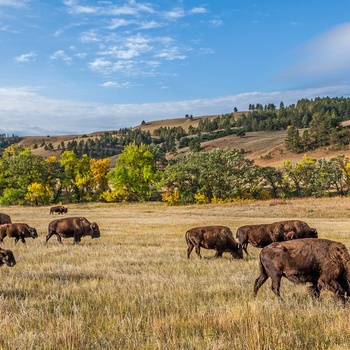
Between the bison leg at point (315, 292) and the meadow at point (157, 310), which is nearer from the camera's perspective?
the meadow at point (157, 310)

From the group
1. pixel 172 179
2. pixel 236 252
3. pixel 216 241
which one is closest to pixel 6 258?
pixel 216 241

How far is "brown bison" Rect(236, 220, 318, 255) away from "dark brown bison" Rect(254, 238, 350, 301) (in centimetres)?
746

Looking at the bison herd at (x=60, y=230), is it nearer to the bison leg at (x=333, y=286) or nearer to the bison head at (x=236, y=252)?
the bison head at (x=236, y=252)

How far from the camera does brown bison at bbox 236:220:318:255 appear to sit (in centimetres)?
1493

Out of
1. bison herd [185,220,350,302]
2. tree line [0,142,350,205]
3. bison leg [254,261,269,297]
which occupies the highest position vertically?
bison herd [185,220,350,302]

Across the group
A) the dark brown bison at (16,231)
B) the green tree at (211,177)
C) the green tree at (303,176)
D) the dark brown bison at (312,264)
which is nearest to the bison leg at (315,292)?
the dark brown bison at (312,264)

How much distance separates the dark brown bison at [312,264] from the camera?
700 cm

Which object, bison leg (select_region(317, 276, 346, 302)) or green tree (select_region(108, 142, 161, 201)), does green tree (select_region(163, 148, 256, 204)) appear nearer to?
green tree (select_region(108, 142, 161, 201))

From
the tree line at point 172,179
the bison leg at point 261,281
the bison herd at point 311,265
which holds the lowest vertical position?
the tree line at point 172,179

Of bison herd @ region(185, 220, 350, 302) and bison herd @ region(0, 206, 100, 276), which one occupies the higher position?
bison herd @ region(185, 220, 350, 302)

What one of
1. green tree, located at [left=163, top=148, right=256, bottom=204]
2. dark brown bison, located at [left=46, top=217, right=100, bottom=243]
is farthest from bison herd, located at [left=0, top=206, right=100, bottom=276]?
green tree, located at [left=163, top=148, right=256, bottom=204]

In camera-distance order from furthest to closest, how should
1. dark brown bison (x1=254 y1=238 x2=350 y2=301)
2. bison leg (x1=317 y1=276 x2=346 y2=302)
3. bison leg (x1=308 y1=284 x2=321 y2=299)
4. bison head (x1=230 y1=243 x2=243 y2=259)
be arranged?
bison head (x1=230 y1=243 x2=243 y2=259), bison leg (x1=308 y1=284 x2=321 y2=299), dark brown bison (x1=254 y1=238 x2=350 y2=301), bison leg (x1=317 y1=276 x2=346 y2=302)

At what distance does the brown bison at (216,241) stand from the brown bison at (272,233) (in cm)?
79

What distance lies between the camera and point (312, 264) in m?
7.26
